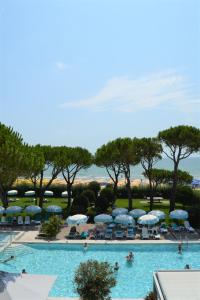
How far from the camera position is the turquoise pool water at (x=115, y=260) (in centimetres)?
1964

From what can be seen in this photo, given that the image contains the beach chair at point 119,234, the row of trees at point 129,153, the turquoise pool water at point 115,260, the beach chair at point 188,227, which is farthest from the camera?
the row of trees at point 129,153

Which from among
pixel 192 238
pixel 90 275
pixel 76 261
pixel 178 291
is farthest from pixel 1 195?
pixel 178 291

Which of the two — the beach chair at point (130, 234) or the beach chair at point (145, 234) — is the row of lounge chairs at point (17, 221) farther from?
the beach chair at point (145, 234)

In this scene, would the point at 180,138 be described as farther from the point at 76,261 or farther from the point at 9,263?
the point at 9,263

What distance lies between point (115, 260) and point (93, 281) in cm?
1040

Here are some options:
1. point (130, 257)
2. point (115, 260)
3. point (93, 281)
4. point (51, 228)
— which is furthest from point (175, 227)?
point (93, 281)

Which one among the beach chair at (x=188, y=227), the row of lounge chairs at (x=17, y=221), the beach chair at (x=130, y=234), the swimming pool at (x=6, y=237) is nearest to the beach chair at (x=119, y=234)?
the beach chair at (x=130, y=234)

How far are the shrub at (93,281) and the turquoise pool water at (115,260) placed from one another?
168 inches

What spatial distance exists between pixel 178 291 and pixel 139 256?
12.4 metres

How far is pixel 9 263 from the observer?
23312 mm

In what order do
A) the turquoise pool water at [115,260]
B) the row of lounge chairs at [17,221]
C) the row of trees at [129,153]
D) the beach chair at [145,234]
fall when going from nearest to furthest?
the turquoise pool water at [115,260] < the beach chair at [145,234] < the row of lounge chairs at [17,221] < the row of trees at [129,153]

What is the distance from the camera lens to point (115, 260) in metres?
24.3

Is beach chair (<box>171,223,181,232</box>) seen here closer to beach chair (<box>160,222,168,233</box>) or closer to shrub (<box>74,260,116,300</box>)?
beach chair (<box>160,222,168,233</box>)

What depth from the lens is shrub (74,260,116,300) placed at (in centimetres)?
1423
